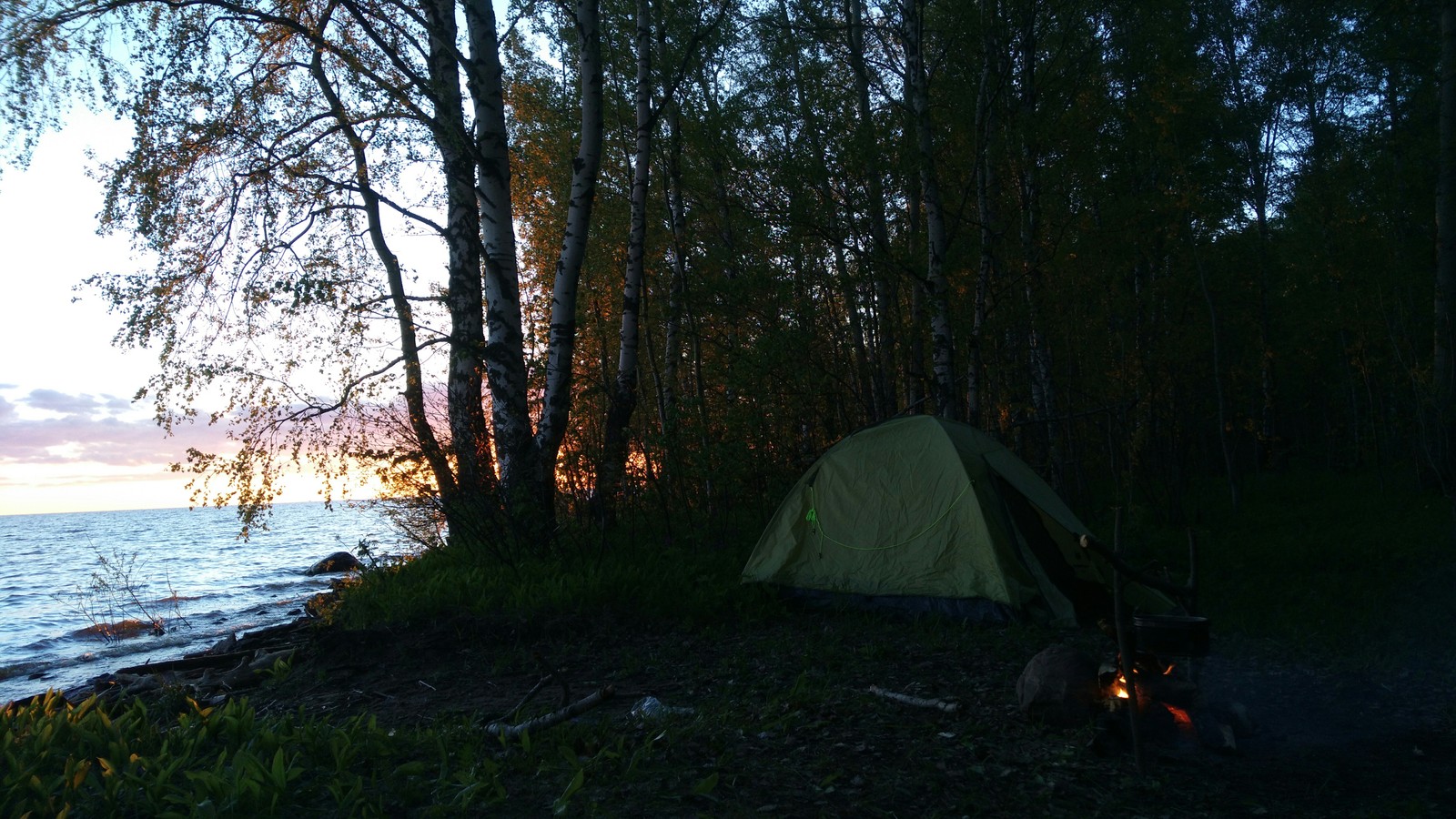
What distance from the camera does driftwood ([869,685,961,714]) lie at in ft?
16.3

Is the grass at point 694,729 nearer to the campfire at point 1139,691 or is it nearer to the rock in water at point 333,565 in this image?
the campfire at point 1139,691

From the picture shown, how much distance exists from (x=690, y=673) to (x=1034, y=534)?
3.56 m

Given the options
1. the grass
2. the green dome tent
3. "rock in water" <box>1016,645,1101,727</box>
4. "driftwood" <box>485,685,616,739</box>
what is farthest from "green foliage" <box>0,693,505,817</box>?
the green dome tent

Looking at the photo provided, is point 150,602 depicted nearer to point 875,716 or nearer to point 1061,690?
point 875,716

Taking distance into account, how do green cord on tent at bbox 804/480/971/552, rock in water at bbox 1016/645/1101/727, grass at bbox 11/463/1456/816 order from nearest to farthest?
grass at bbox 11/463/1456/816 → rock in water at bbox 1016/645/1101/727 → green cord on tent at bbox 804/480/971/552

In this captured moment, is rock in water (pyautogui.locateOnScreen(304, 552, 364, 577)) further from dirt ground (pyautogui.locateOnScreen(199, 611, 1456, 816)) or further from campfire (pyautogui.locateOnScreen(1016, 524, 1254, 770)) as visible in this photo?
campfire (pyautogui.locateOnScreen(1016, 524, 1254, 770))

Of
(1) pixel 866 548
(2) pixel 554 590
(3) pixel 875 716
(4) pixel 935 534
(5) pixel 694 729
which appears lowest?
(3) pixel 875 716

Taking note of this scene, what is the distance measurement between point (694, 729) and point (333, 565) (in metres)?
21.2

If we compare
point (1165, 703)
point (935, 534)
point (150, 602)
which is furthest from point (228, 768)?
point (150, 602)

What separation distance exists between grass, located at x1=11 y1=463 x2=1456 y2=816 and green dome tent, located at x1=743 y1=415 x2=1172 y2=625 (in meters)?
0.38

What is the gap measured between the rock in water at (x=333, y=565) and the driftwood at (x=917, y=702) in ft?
64.5

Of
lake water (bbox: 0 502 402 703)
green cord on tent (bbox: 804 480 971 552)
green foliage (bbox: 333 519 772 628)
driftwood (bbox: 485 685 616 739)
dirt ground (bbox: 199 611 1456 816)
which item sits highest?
green cord on tent (bbox: 804 480 971 552)

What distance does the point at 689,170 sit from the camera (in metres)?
14.0

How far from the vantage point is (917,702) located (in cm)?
504
